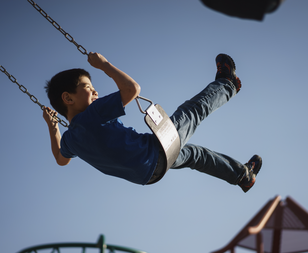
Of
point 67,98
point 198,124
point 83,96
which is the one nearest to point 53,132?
point 67,98

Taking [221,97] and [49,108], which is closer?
[221,97]

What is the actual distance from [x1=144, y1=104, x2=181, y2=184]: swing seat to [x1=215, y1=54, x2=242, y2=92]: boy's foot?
1.00 metres

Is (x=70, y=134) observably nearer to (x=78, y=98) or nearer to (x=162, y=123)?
(x=78, y=98)

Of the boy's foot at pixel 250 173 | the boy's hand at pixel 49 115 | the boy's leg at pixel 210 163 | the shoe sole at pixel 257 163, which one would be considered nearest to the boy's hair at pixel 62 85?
the boy's hand at pixel 49 115

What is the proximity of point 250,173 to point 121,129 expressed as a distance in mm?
1648

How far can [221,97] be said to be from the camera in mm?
3547

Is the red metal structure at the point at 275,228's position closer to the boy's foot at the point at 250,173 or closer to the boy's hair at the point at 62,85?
the boy's foot at the point at 250,173

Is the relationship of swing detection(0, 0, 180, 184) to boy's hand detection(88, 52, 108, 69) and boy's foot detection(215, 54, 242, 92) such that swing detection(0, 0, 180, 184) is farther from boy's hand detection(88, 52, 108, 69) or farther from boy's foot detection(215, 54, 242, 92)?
boy's foot detection(215, 54, 242, 92)

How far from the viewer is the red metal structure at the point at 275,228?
6.15 ft

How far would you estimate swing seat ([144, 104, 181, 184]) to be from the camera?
2900mm

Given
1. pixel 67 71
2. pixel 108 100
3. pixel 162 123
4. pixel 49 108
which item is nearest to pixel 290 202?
pixel 162 123

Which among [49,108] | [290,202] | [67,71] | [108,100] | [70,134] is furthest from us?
[49,108]

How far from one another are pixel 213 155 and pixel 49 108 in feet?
5.47

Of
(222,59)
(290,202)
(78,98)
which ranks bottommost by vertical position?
(290,202)
